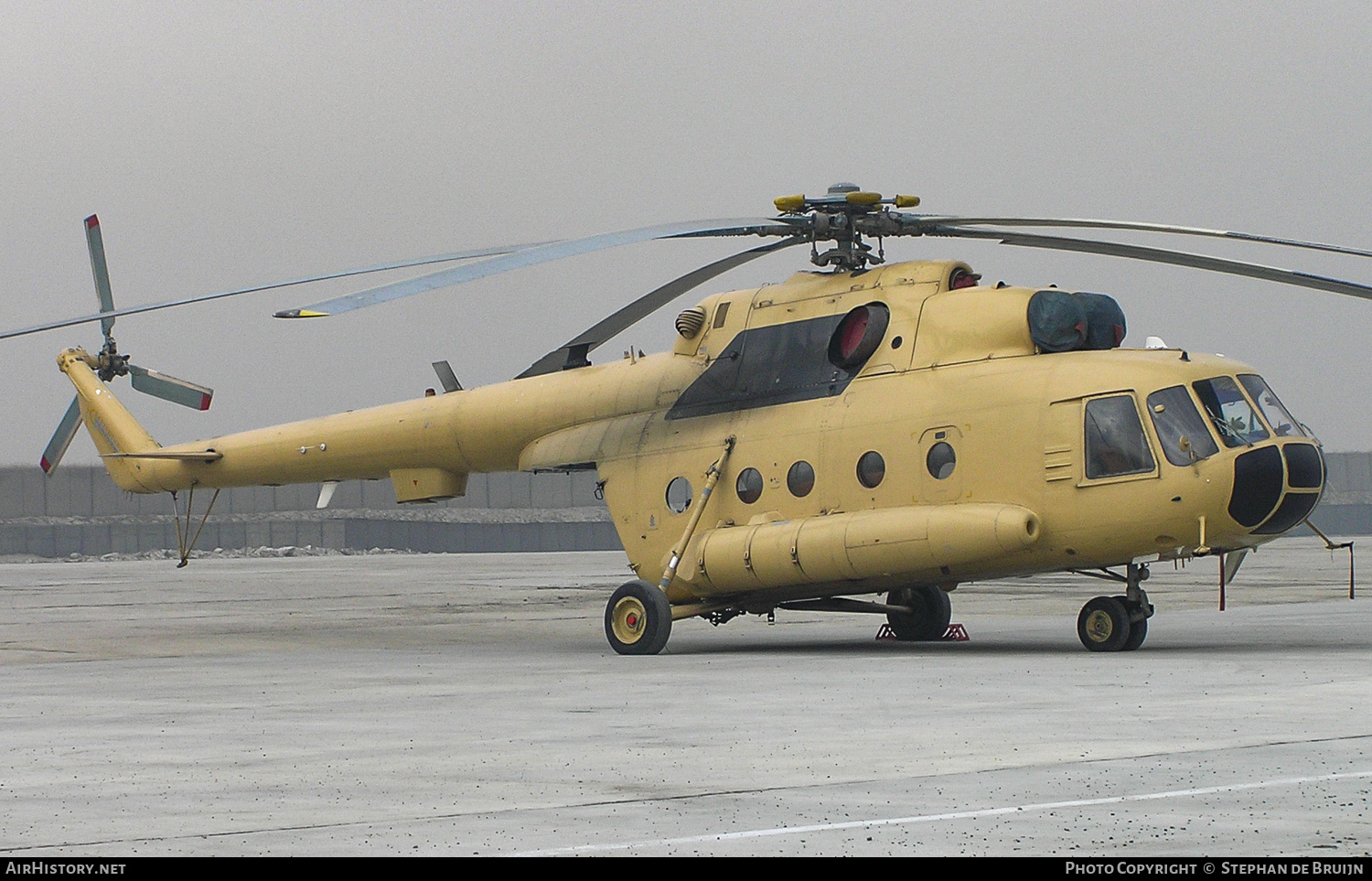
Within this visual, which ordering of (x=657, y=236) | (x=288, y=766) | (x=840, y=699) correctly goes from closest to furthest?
(x=288, y=766) < (x=840, y=699) < (x=657, y=236)

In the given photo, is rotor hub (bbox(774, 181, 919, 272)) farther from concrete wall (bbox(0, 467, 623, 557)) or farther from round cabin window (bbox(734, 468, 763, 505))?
concrete wall (bbox(0, 467, 623, 557))

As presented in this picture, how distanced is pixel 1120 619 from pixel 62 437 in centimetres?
1761

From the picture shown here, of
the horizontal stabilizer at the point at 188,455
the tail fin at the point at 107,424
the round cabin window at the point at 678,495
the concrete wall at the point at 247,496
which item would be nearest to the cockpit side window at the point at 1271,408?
the round cabin window at the point at 678,495

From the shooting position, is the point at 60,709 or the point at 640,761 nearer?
the point at 640,761

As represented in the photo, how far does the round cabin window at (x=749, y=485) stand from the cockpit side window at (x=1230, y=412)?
15.6ft

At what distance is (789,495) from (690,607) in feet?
5.86

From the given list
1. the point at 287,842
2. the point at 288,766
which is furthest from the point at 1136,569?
the point at 287,842

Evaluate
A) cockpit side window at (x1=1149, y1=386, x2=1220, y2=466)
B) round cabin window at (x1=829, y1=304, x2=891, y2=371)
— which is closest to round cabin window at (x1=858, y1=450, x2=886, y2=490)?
round cabin window at (x1=829, y1=304, x2=891, y2=371)

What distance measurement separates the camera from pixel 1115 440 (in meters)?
15.3

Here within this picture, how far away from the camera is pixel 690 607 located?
18109mm

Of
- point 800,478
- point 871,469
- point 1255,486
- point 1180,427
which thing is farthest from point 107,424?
point 1255,486

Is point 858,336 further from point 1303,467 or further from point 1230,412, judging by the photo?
point 1303,467

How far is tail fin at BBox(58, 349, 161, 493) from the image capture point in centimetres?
2438

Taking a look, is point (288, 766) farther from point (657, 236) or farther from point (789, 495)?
point (789, 495)
